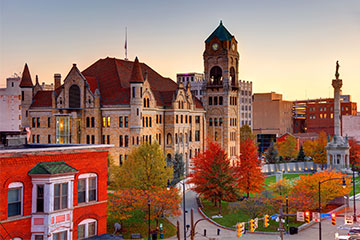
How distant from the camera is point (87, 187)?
34.3 metres

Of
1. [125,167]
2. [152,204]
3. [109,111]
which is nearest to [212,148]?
[125,167]

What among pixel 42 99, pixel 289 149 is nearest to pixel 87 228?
pixel 42 99

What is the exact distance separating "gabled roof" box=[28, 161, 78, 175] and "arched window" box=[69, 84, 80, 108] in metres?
→ 48.6

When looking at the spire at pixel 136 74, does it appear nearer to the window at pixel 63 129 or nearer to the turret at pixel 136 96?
the turret at pixel 136 96

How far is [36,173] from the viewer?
98.5 ft

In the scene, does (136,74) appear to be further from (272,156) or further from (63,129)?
(272,156)

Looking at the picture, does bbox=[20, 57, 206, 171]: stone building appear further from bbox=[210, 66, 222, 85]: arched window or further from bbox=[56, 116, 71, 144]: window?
bbox=[210, 66, 222, 85]: arched window

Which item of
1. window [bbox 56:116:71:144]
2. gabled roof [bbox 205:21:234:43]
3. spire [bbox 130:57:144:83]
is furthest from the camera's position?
gabled roof [bbox 205:21:234:43]

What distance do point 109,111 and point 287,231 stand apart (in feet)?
128

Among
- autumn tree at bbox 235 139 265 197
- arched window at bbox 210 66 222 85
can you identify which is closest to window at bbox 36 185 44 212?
autumn tree at bbox 235 139 265 197

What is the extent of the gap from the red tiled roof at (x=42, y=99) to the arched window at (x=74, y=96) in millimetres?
5817

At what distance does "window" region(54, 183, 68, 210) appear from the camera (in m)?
30.7

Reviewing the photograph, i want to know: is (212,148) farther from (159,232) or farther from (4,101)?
(4,101)

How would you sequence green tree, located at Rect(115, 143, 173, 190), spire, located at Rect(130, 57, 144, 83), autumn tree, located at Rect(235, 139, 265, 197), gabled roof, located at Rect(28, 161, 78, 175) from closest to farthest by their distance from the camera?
gabled roof, located at Rect(28, 161, 78, 175)
green tree, located at Rect(115, 143, 173, 190)
autumn tree, located at Rect(235, 139, 265, 197)
spire, located at Rect(130, 57, 144, 83)
